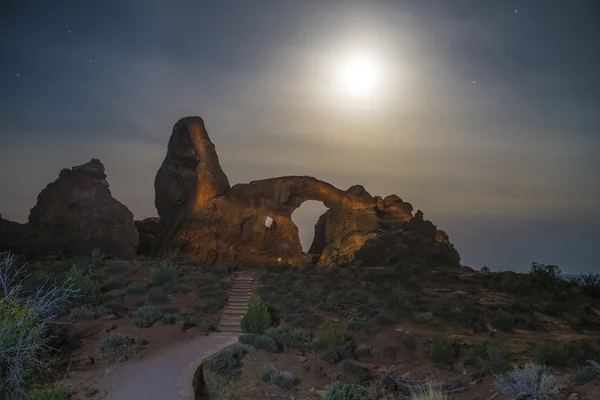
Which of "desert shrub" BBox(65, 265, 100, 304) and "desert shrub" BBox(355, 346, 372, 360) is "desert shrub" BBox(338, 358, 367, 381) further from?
"desert shrub" BBox(65, 265, 100, 304)

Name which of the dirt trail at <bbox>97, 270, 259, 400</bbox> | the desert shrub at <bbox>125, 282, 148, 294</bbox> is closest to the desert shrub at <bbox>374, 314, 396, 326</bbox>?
the dirt trail at <bbox>97, 270, 259, 400</bbox>

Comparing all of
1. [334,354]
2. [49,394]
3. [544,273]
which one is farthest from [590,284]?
[49,394]

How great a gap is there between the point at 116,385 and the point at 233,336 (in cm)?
568

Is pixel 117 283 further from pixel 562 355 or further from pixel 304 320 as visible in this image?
pixel 562 355

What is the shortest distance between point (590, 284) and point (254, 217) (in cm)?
2373

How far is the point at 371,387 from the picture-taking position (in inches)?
430

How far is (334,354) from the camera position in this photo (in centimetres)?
1259

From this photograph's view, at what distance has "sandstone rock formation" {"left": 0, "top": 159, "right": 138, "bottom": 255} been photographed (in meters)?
30.2

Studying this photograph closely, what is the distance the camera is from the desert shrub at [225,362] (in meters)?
10.7

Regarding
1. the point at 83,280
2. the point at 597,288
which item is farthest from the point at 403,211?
the point at 83,280

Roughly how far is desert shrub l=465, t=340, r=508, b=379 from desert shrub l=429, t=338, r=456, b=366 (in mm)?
513

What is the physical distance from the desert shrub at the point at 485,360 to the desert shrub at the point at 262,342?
541 cm

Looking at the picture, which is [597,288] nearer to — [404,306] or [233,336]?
[404,306]

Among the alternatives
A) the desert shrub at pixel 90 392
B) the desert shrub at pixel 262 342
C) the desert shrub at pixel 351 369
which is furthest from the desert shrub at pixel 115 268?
the desert shrub at pixel 351 369
